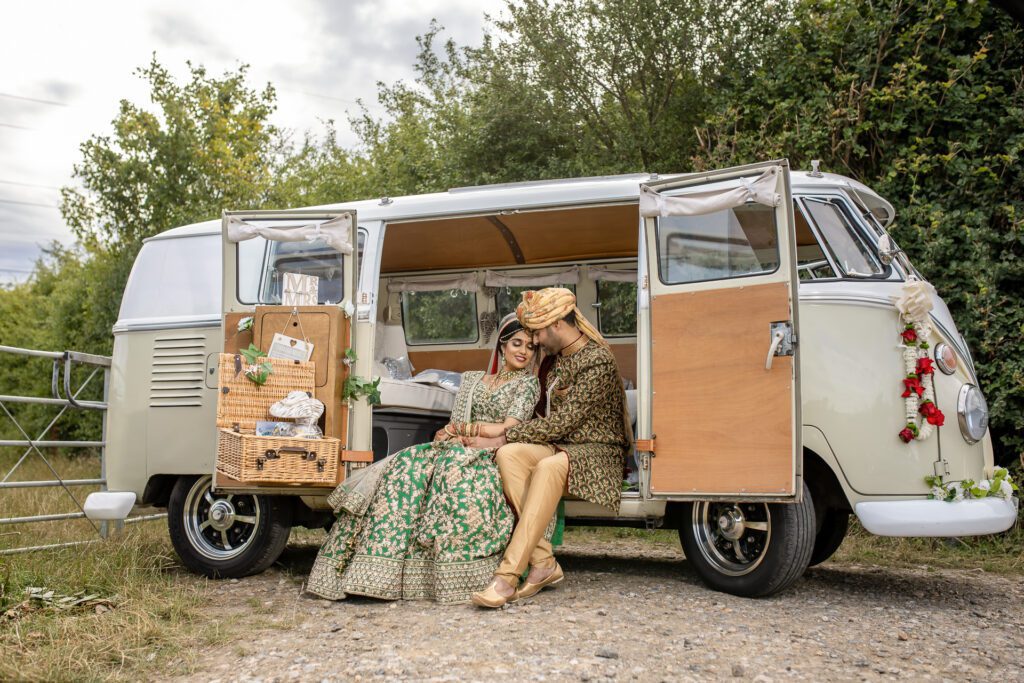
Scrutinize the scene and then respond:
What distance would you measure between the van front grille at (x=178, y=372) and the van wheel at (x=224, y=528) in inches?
20.2

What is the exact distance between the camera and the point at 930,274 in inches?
316

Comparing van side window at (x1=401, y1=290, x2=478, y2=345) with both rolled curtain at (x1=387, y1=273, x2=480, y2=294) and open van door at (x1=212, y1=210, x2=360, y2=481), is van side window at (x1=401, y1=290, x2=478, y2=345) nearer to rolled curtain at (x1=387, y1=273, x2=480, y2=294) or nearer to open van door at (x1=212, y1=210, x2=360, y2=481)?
rolled curtain at (x1=387, y1=273, x2=480, y2=294)

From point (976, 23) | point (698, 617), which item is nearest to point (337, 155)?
point (976, 23)

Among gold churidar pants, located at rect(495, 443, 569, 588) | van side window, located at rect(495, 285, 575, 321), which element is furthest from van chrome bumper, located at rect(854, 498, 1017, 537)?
van side window, located at rect(495, 285, 575, 321)


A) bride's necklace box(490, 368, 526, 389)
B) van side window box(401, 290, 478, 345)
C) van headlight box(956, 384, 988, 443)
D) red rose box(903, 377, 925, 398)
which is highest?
van side window box(401, 290, 478, 345)

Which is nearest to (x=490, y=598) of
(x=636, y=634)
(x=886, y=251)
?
(x=636, y=634)

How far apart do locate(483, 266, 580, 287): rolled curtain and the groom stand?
1.98 metres

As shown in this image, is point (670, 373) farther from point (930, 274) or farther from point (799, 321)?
point (930, 274)

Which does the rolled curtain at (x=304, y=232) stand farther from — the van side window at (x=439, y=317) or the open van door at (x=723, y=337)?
the van side window at (x=439, y=317)

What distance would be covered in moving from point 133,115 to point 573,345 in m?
15.2

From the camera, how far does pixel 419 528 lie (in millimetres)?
5375

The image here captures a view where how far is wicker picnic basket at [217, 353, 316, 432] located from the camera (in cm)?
550

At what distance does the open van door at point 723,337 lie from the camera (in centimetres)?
491

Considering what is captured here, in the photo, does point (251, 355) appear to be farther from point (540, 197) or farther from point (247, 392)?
point (540, 197)
